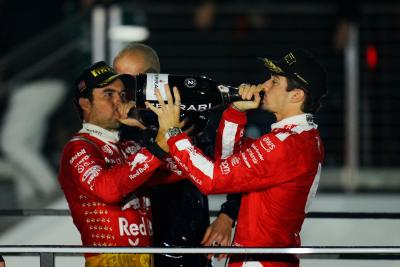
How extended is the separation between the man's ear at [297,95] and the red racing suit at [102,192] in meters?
0.44

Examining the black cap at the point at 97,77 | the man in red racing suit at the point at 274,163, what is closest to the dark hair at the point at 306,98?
the man in red racing suit at the point at 274,163

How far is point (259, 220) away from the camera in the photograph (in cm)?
347

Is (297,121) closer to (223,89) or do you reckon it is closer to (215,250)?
(223,89)

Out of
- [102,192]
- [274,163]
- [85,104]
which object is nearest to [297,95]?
[274,163]

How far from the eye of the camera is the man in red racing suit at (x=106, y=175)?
346 cm

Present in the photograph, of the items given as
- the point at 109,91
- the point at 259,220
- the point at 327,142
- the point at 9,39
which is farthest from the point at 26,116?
the point at 259,220

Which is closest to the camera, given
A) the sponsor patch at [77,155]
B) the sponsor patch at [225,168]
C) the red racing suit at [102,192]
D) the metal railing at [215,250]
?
the metal railing at [215,250]

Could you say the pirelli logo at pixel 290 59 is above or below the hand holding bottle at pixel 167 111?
above

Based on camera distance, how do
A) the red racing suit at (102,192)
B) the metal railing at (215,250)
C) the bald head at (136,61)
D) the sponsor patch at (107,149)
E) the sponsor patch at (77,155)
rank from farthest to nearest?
1. the bald head at (136,61)
2. the sponsor patch at (107,149)
3. the sponsor patch at (77,155)
4. the red racing suit at (102,192)
5. the metal railing at (215,250)

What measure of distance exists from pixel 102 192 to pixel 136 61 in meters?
0.68

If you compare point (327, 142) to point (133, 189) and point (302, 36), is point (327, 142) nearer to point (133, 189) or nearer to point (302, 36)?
point (302, 36)

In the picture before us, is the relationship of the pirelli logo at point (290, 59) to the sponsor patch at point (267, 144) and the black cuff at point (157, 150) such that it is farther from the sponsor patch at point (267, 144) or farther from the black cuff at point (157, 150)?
the black cuff at point (157, 150)

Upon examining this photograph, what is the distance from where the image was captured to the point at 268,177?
3.40 metres

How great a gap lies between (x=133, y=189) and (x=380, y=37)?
3963 mm
